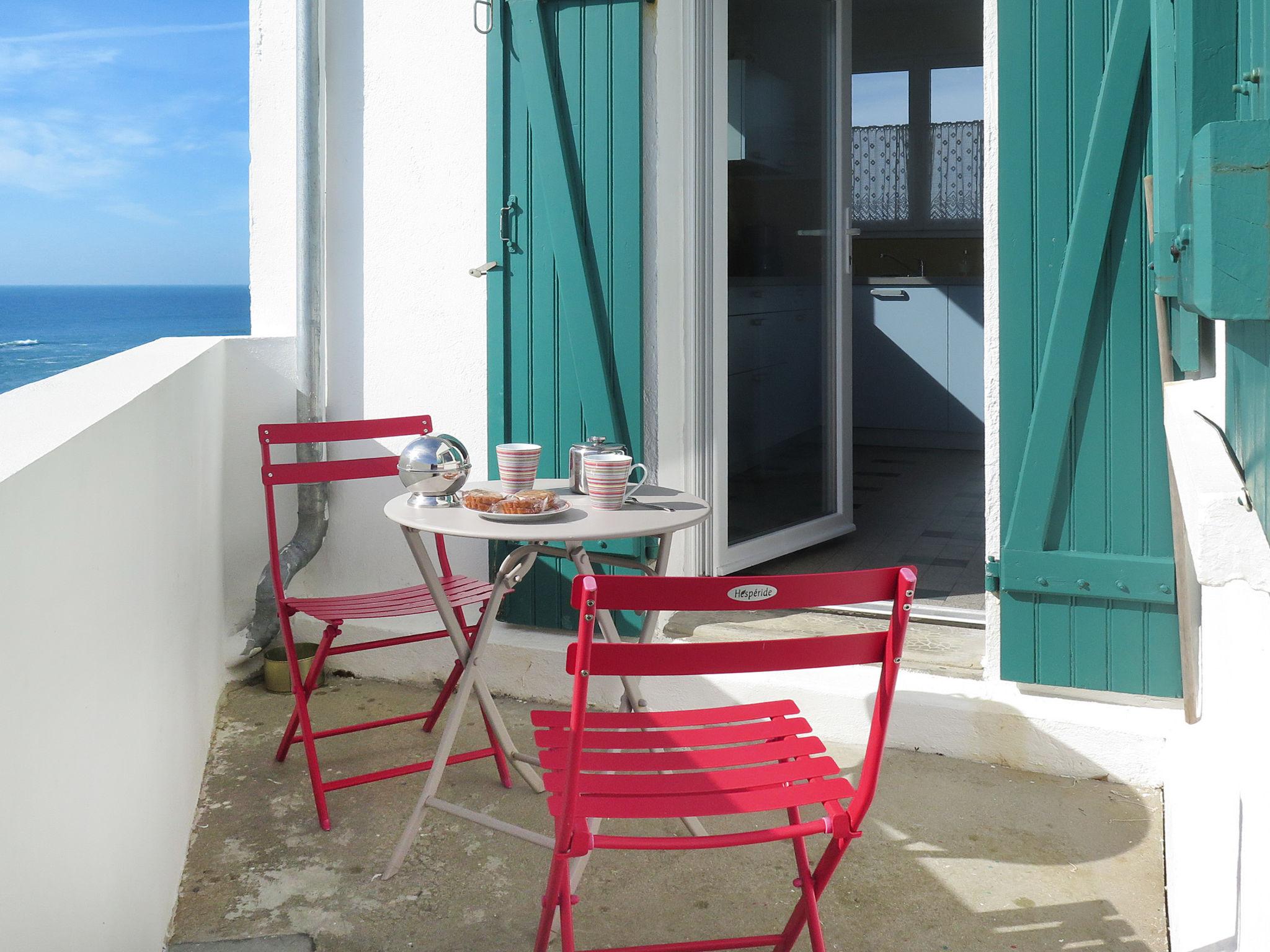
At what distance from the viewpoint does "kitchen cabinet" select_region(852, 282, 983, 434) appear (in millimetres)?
8375

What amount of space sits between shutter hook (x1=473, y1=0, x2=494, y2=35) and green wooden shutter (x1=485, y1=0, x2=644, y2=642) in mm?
23

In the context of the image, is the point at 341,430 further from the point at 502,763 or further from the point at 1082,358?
the point at 1082,358

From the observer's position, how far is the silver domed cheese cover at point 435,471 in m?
3.18

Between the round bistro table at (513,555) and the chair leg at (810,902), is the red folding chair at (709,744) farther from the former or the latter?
the round bistro table at (513,555)

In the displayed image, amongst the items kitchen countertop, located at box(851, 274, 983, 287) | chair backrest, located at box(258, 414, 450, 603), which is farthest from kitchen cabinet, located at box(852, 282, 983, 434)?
chair backrest, located at box(258, 414, 450, 603)

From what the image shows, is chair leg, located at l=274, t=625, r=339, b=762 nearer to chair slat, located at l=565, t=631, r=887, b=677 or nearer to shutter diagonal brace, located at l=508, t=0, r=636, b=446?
shutter diagonal brace, located at l=508, t=0, r=636, b=446

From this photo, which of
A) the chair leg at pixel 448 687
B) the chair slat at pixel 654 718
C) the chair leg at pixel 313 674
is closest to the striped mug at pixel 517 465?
the chair leg at pixel 448 687

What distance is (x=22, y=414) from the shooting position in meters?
2.06

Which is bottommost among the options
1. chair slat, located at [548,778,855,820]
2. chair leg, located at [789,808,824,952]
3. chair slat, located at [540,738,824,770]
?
chair leg, located at [789,808,824,952]

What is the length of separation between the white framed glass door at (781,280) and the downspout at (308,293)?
4.55ft

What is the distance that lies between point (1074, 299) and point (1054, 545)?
68 cm

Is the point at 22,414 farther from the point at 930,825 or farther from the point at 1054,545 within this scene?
the point at 1054,545

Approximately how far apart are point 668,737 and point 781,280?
294 centimetres

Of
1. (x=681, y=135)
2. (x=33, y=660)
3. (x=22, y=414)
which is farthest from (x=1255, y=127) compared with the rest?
(x=681, y=135)
